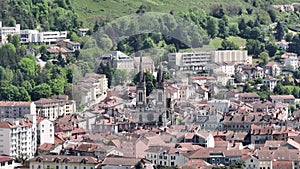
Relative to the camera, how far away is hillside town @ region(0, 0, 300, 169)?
29.0 metres

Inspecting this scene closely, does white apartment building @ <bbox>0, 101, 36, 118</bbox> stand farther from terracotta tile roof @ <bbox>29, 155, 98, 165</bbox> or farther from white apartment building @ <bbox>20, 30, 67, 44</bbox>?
white apartment building @ <bbox>20, 30, 67, 44</bbox>

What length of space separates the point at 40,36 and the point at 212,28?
645 centimetres

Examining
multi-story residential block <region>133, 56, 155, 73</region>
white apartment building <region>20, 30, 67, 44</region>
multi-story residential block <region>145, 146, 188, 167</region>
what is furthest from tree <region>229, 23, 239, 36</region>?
multi-story residential block <region>145, 146, 188, 167</region>

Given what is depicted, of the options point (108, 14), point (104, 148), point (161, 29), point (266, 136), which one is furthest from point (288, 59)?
point (104, 148)

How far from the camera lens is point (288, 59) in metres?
47.5

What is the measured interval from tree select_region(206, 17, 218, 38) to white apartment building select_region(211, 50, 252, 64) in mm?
3456

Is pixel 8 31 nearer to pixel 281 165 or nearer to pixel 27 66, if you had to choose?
pixel 27 66

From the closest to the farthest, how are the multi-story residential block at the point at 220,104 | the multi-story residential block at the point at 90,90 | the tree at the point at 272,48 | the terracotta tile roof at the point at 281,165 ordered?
the terracotta tile roof at the point at 281,165 → the multi-story residential block at the point at 220,104 → the multi-story residential block at the point at 90,90 → the tree at the point at 272,48

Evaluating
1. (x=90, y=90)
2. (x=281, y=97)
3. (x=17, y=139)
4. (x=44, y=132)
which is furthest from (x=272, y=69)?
(x=17, y=139)

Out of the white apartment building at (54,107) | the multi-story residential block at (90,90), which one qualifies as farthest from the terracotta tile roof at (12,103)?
the multi-story residential block at (90,90)

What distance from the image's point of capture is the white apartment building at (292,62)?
47.1m

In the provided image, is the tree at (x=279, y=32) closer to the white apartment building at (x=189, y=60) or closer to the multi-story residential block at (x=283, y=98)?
the white apartment building at (x=189, y=60)

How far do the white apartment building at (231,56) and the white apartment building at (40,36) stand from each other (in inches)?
258

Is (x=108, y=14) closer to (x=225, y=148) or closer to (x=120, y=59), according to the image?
(x=120, y=59)
